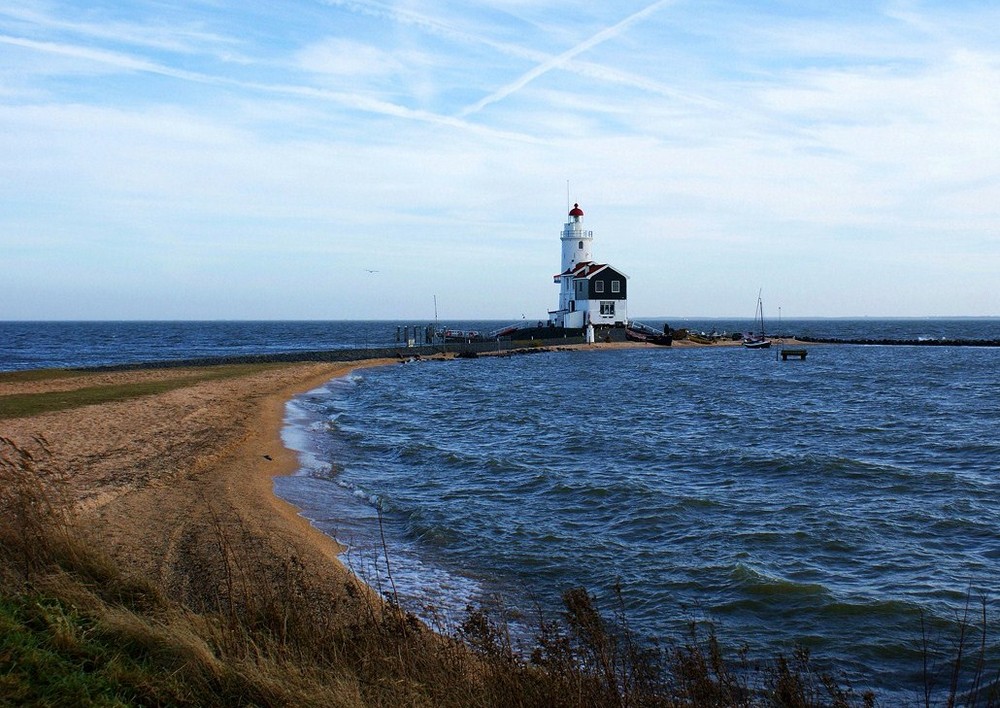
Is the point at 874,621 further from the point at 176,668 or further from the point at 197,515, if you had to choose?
the point at 197,515

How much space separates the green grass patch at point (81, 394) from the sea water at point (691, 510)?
6350 mm

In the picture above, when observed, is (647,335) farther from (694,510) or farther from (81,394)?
(694,510)

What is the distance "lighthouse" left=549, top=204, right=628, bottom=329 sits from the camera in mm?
74750

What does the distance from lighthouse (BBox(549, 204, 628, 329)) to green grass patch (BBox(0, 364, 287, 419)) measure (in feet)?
124

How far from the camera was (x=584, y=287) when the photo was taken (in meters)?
75.1

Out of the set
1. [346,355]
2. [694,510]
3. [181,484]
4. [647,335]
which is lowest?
[694,510]

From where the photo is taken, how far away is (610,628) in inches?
382

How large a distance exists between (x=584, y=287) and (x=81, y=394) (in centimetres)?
5108

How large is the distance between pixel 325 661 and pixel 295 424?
2178 centimetres

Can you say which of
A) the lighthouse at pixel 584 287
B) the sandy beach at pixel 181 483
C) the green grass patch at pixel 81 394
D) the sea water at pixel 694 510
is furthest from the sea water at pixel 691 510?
the lighthouse at pixel 584 287

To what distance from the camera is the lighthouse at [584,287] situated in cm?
7475

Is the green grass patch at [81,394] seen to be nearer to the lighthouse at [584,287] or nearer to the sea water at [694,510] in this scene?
the sea water at [694,510]

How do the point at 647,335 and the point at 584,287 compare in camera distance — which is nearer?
the point at 584,287

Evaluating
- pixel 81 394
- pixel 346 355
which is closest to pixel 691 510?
pixel 81 394
